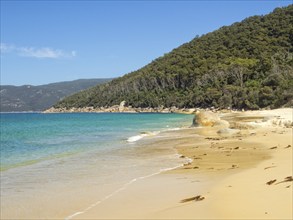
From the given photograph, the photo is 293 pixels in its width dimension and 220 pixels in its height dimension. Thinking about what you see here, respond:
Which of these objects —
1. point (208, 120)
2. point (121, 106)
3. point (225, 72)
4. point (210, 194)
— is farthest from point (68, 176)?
point (121, 106)

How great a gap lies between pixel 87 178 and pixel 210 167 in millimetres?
3799

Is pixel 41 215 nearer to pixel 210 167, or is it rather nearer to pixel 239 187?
pixel 239 187

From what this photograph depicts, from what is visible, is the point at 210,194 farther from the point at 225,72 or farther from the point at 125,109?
the point at 125,109

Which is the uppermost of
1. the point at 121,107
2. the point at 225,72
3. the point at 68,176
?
the point at 225,72

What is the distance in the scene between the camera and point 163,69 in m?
140

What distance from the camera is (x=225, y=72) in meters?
111

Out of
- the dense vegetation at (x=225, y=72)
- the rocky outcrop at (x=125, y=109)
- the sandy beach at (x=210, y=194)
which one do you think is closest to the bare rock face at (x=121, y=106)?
the rocky outcrop at (x=125, y=109)

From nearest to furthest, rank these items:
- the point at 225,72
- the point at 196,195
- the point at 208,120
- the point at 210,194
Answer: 1. the point at 210,194
2. the point at 196,195
3. the point at 208,120
4. the point at 225,72

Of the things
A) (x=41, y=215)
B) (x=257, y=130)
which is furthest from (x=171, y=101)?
(x=41, y=215)

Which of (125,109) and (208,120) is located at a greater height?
(125,109)

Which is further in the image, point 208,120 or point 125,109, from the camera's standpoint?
point 125,109

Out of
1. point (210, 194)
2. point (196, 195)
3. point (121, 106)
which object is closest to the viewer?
point (210, 194)

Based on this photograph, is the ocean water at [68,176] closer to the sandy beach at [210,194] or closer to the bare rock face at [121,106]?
the sandy beach at [210,194]

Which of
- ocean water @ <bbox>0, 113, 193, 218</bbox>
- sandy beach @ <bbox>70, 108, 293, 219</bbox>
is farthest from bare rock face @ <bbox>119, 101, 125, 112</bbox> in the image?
sandy beach @ <bbox>70, 108, 293, 219</bbox>
